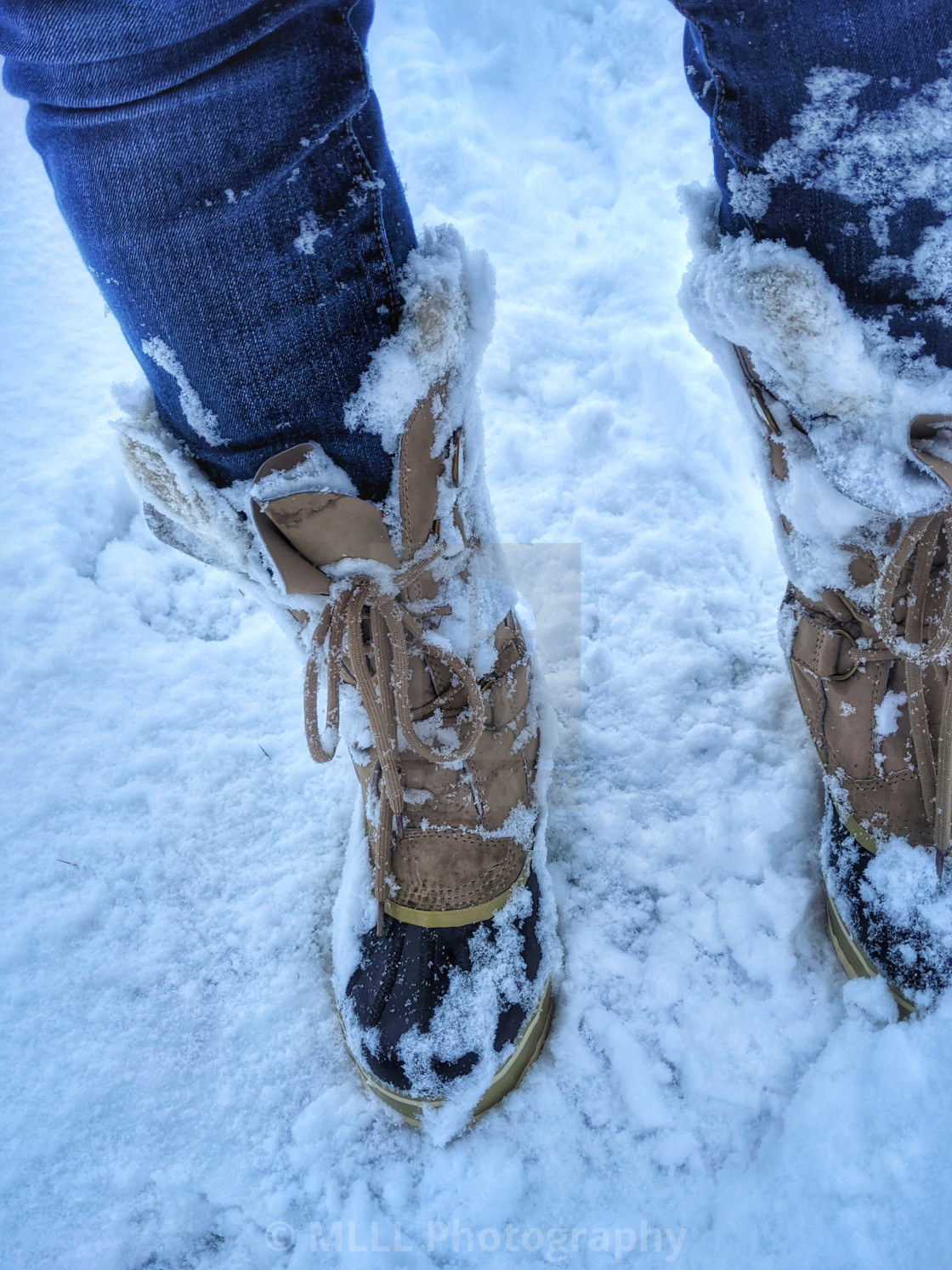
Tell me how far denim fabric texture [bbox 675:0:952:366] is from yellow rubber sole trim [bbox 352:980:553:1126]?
75 centimetres

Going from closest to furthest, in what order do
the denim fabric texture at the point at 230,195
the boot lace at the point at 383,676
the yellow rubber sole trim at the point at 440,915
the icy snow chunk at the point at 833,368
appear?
the denim fabric texture at the point at 230,195, the icy snow chunk at the point at 833,368, the boot lace at the point at 383,676, the yellow rubber sole trim at the point at 440,915

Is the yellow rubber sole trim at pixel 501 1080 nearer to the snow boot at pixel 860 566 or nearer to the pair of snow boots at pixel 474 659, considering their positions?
the pair of snow boots at pixel 474 659

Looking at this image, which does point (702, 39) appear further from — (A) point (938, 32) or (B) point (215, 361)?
(B) point (215, 361)

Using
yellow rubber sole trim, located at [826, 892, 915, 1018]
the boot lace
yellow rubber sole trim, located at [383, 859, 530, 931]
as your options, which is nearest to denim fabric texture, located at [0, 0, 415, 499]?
the boot lace

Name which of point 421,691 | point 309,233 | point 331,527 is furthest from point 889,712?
point 309,233

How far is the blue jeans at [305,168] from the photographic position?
50cm

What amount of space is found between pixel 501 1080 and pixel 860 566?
0.63m

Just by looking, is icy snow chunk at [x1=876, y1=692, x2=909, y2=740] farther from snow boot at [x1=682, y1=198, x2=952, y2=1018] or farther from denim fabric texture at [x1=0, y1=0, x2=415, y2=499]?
denim fabric texture at [x1=0, y1=0, x2=415, y2=499]

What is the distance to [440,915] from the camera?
0.83 meters

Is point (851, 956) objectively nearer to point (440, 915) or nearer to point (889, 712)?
point (889, 712)

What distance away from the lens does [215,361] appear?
1.97ft

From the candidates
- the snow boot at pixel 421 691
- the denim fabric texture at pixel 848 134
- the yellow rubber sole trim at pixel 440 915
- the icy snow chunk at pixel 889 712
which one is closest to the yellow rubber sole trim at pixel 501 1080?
the snow boot at pixel 421 691

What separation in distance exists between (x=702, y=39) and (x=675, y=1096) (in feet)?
3.12

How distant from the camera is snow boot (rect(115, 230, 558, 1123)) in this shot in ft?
2.08
